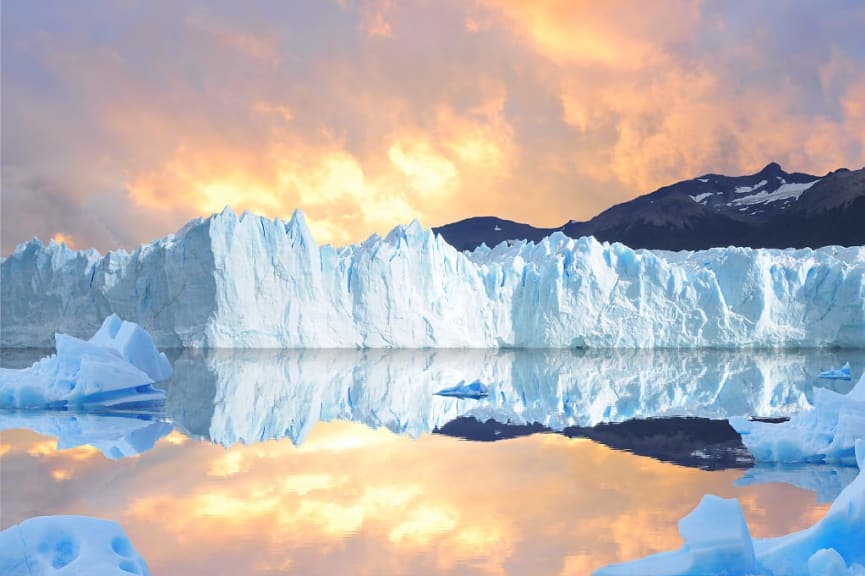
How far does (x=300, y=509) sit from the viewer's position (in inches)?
227

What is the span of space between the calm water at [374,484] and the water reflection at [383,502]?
0.07ft

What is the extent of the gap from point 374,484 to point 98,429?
15.6 ft

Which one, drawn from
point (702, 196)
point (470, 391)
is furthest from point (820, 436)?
point (702, 196)

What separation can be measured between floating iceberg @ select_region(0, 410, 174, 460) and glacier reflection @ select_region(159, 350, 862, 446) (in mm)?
547

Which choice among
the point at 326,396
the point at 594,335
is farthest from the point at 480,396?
the point at 594,335

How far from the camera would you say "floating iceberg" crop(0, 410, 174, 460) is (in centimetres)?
848

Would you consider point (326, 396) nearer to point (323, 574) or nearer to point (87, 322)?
point (323, 574)

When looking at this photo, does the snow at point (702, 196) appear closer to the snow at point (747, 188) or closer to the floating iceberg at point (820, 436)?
the snow at point (747, 188)

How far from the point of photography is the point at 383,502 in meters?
6.05

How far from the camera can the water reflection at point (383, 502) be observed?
4.61 metres

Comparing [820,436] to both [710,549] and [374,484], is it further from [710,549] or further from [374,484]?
[710,549]

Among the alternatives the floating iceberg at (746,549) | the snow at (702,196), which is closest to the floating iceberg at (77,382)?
the floating iceberg at (746,549)

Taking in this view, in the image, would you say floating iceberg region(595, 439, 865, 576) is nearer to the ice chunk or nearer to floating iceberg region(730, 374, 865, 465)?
the ice chunk

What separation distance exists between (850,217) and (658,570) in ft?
200
